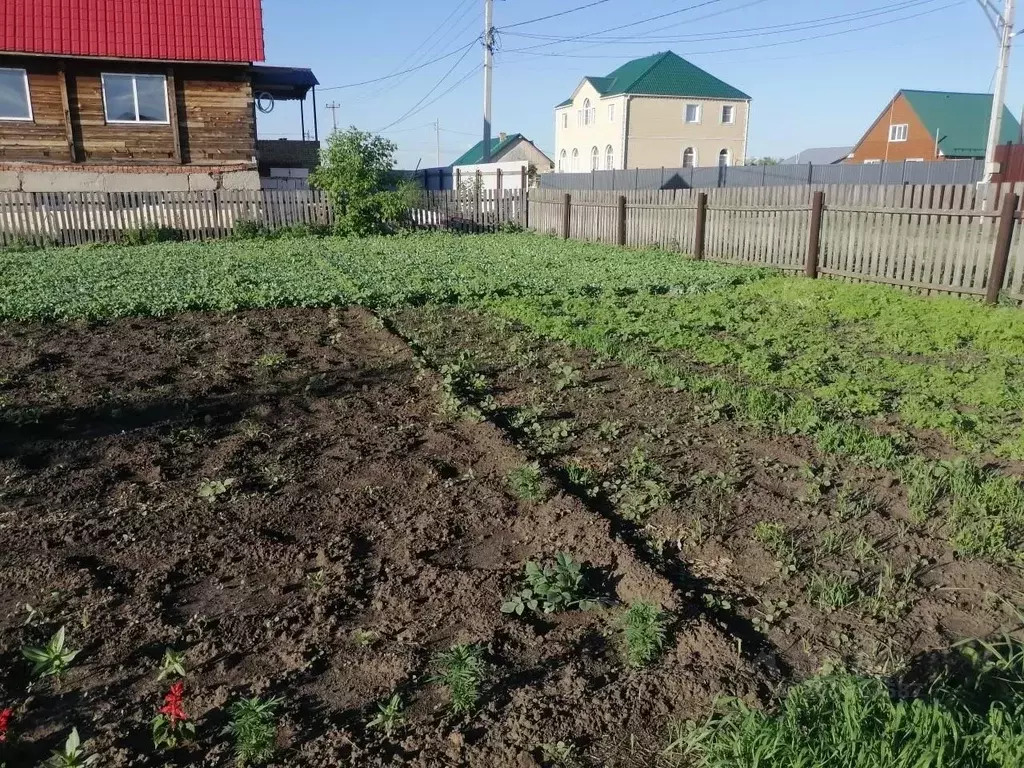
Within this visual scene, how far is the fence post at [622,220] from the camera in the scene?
15.7 m

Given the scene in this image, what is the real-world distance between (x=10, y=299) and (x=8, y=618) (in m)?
7.24

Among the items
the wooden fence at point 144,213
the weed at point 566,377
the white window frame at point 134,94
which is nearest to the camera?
the weed at point 566,377

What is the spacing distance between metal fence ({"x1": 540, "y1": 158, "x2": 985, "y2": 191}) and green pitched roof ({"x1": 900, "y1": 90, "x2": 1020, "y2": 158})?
78.7ft

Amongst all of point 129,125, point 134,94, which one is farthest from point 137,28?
point 129,125

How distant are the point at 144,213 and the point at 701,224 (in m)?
12.5

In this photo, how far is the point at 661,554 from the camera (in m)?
3.37

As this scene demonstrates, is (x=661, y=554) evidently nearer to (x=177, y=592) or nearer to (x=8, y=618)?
(x=177, y=592)

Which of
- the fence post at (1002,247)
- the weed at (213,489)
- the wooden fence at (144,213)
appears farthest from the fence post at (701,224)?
the weed at (213,489)

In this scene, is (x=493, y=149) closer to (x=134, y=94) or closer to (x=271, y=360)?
(x=134, y=94)

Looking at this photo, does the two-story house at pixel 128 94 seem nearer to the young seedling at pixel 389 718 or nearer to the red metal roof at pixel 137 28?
the red metal roof at pixel 137 28

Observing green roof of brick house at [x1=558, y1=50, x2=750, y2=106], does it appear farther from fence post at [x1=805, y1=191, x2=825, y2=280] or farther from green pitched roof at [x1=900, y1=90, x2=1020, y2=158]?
fence post at [x1=805, y1=191, x2=825, y2=280]

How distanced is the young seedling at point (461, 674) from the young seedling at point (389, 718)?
0.16 m

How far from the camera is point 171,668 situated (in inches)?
100

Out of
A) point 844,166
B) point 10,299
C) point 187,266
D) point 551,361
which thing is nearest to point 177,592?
point 551,361
